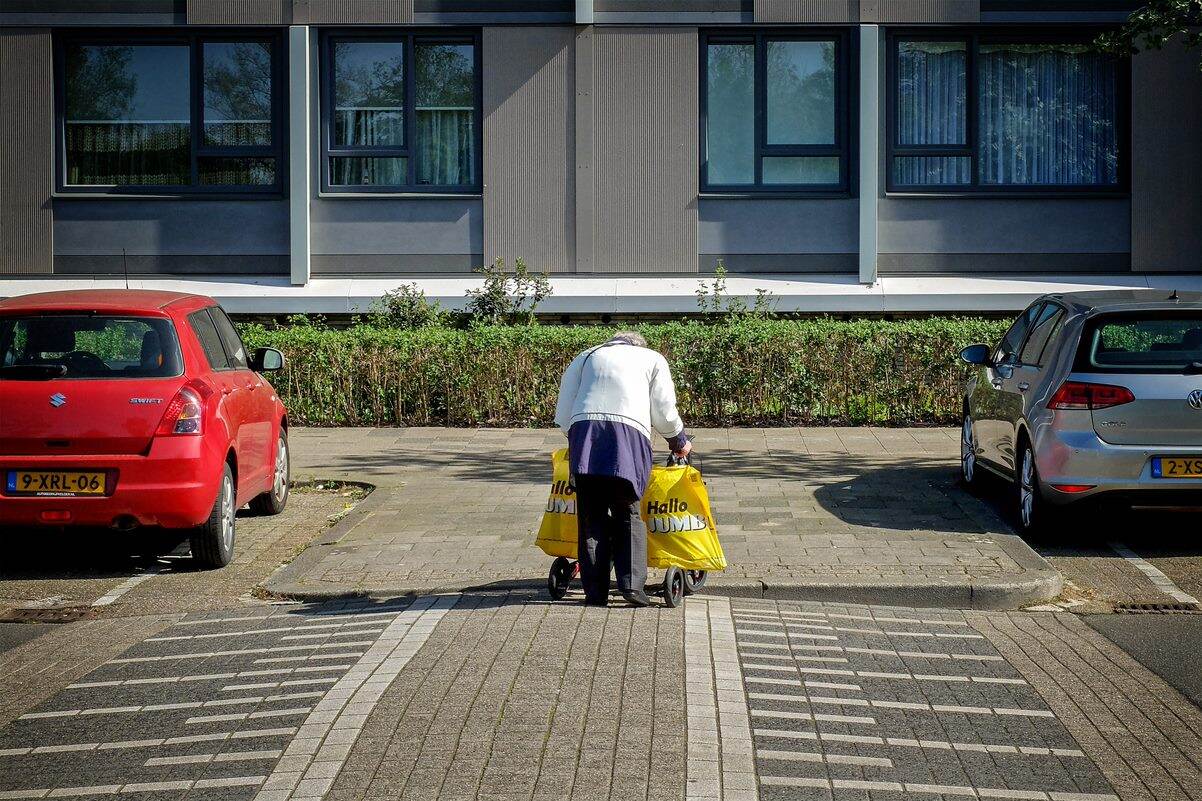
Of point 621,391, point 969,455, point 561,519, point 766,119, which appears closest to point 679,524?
point 561,519

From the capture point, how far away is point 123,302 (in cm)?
912

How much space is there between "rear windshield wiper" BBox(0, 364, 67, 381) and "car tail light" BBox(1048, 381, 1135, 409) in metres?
6.19

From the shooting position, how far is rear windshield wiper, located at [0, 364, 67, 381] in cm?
876

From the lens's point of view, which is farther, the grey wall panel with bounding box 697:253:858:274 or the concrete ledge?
the grey wall panel with bounding box 697:253:858:274

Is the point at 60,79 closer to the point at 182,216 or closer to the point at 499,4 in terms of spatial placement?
the point at 182,216

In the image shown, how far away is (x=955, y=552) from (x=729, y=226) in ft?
34.2

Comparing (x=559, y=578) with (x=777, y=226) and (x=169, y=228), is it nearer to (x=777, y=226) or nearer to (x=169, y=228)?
(x=777, y=226)

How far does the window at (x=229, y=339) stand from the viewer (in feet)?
33.6

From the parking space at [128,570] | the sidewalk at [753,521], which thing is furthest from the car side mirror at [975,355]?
the parking space at [128,570]

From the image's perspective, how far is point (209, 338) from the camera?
9.80 m

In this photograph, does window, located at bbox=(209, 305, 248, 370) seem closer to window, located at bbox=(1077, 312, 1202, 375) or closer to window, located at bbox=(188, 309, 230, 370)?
window, located at bbox=(188, 309, 230, 370)

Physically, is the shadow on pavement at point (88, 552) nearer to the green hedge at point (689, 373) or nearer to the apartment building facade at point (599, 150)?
the green hedge at point (689, 373)

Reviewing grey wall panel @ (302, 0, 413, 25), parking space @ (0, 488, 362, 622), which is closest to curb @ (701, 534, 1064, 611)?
parking space @ (0, 488, 362, 622)

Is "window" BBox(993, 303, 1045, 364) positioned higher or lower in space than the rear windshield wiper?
higher
